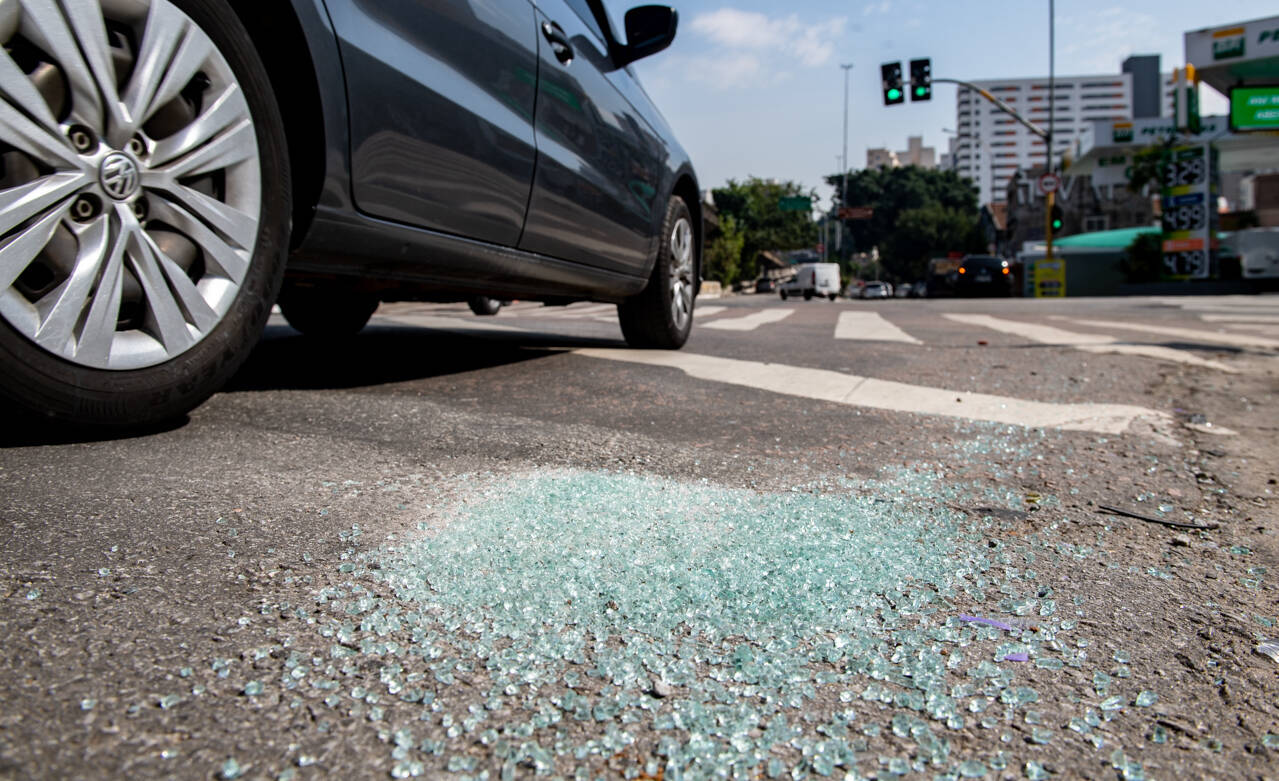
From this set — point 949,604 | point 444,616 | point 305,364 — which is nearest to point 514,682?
point 444,616

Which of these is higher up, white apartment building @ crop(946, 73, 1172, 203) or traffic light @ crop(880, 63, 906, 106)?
white apartment building @ crop(946, 73, 1172, 203)

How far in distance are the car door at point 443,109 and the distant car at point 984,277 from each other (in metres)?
26.3

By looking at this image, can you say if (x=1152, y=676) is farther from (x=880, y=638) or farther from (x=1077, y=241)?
(x=1077, y=241)

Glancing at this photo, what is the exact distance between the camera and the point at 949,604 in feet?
4.18

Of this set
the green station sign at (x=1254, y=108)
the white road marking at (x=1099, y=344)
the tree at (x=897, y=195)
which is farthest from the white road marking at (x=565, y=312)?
the tree at (x=897, y=195)

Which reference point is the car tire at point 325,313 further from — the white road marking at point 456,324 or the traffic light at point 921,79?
the traffic light at point 921,79

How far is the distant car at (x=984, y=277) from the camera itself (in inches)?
1048

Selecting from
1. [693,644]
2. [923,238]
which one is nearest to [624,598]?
[693,644]

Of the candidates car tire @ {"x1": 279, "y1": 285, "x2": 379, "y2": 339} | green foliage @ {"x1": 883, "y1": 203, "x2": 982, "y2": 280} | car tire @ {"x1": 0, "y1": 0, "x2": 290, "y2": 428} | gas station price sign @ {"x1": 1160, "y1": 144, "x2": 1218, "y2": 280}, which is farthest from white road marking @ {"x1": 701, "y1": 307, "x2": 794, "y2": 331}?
green foliage @ {"x1": 883, "y1": 203, "x2": 982, "y2": 280}

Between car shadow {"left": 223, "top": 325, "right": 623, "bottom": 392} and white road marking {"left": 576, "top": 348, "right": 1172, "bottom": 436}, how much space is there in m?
0.60

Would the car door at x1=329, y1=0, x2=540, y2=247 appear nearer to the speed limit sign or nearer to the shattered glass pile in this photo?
the shattered glass pile

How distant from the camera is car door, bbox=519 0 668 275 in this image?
2.92 m

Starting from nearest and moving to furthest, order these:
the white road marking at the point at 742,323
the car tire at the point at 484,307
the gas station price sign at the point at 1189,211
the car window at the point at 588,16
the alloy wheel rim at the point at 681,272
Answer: the car window at the point at 588,16 < the alloy wheel rim at the point at 681,272 < the white road marking at the point at 742,323 < the car tire at the point at 484,307 < the gas station price sign at the point at 1189,211

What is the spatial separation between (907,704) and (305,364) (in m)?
2.96
